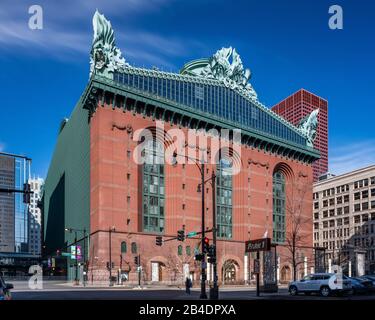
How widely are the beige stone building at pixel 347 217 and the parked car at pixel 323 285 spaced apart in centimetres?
9298

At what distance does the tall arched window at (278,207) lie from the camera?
10869cm

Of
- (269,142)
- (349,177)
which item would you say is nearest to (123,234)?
(269,142)

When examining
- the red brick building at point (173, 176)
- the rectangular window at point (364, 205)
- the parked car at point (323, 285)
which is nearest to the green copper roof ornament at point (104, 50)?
the red brick building at point (173, 176)

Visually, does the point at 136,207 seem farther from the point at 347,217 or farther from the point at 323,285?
the point at 347,217

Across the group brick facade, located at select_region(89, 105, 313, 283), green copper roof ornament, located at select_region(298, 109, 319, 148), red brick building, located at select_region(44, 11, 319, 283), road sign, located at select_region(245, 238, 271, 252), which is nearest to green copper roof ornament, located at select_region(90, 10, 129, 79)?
red brick building, located at select_region(44, 11, 319, 283)

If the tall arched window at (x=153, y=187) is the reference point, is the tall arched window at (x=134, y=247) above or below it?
below

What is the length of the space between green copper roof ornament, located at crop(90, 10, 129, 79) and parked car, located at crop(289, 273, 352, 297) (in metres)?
55.1

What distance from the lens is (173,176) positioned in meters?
91.6

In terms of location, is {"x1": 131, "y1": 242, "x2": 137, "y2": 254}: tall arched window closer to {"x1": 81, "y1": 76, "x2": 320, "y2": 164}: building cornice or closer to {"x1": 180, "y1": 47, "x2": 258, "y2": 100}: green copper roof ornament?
{"x1": 81, "y1": 76, "x2": 320, "y2": 164}: building cornice

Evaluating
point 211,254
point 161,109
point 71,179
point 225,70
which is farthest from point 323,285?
point 71,179

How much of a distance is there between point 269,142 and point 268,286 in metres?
62.6

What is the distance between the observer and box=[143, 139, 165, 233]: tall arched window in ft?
289

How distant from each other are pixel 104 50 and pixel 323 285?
59.4 m

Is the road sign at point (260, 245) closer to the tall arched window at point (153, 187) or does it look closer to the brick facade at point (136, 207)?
the brick facade at point (136, 207)
